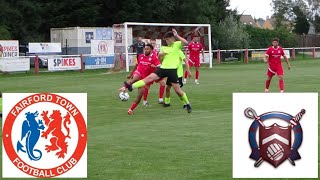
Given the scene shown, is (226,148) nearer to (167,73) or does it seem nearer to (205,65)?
(167,73)

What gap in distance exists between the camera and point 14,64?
37781 mm

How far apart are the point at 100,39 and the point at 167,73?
108 ft

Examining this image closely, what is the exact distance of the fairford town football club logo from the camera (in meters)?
5.38

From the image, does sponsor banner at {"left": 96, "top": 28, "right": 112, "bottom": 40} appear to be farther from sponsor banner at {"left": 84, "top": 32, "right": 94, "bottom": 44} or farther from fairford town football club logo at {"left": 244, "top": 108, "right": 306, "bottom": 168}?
fairford town football club logo at {"left": 244, "top": 108, "right": 306, "bottom": 168}

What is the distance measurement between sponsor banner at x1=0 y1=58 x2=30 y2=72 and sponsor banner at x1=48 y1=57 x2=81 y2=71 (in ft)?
4.47

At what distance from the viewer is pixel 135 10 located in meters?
60.6

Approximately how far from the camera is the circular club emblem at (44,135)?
551 cm

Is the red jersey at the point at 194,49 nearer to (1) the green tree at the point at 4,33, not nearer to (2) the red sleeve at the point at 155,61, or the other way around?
(2) the red sleeve at the point at 155,61

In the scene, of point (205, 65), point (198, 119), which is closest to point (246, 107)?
point (198, 119)

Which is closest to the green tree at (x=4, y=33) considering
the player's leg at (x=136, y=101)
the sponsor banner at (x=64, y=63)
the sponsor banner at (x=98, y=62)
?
the sponsor banner at (x=98, y=62)

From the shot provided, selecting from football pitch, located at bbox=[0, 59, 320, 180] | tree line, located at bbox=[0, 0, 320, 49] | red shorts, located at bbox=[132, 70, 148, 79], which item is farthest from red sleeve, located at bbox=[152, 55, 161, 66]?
tree line, located at bbox=[0, 0, 320, 49]

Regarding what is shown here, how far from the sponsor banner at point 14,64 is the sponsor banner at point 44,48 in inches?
325

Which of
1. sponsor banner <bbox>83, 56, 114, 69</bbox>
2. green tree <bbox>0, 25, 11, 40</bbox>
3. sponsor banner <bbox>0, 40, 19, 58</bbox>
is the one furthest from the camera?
green tree <bbox>0, 25, 11, 40</bbox>

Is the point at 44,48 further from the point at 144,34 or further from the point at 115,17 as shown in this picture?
the point at 115,17
